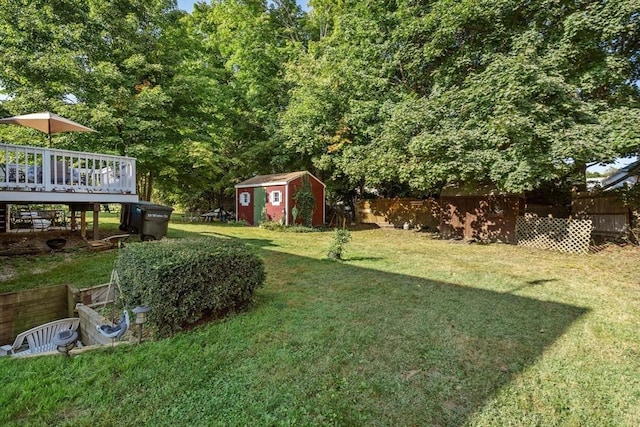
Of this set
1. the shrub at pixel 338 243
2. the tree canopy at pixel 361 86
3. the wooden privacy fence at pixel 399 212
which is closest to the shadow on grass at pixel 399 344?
the shrub at pixel 338 243

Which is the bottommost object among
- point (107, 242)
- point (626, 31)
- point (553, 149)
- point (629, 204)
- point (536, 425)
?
point (536, 425)

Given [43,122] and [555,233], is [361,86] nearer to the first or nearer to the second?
[555,233]

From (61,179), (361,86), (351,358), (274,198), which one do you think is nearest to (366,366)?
(351,358)

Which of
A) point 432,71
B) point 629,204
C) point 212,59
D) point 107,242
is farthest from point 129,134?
point 629,204

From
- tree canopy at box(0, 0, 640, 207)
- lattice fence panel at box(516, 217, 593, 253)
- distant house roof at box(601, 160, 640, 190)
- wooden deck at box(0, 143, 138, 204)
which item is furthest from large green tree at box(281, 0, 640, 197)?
wooden deck at box(0, 143, 138, 204)

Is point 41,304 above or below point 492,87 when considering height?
below

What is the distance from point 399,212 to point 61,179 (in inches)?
552

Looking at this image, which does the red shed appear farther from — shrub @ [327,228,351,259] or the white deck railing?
the white deck railing

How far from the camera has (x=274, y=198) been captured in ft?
51.7

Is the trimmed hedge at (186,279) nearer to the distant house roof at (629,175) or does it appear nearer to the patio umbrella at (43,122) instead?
the patio umbrella at (43,122)

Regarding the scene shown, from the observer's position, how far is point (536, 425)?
2234 millimetres

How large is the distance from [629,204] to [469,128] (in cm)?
539

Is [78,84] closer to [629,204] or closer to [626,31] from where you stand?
[626,31]

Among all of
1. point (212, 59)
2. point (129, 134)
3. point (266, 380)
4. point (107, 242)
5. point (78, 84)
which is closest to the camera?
point (266, 380)
